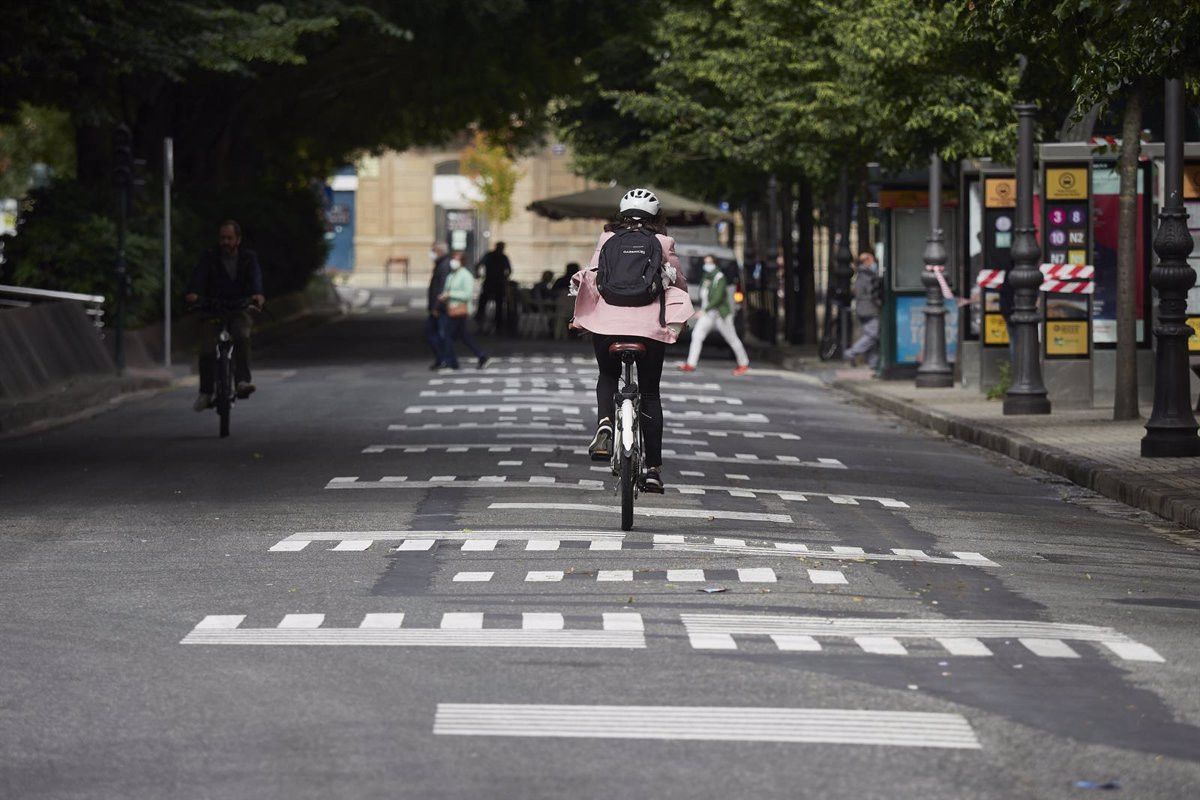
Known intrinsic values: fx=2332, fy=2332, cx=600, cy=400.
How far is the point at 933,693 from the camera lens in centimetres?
716

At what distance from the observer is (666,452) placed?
1767cm

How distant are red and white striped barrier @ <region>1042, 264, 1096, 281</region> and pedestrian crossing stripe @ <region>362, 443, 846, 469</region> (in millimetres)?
6082

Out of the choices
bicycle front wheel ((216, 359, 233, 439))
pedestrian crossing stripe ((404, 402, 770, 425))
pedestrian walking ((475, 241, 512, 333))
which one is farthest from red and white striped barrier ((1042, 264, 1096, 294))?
pedestrian walking ((475, 241, 512, 333))

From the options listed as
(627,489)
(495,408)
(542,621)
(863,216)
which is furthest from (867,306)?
(542,621)

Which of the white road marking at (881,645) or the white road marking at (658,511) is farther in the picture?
the white road marking at (658,511)

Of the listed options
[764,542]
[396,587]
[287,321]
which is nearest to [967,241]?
[764,542]

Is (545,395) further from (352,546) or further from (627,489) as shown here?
(352,546)

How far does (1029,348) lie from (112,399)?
10281mm

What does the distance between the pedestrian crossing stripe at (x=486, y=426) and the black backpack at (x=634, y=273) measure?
7491 mm

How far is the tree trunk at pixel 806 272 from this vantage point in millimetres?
41562

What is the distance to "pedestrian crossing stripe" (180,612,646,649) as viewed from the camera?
26.6 feet

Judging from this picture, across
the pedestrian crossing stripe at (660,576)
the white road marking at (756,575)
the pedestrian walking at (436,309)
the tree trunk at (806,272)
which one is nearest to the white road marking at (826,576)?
the pedestrian crossing stripe at (660,576)

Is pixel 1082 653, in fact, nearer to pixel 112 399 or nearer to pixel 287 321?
pixel 112 399

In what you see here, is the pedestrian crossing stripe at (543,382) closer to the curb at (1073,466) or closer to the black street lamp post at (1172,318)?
the curb at (1073,466)
